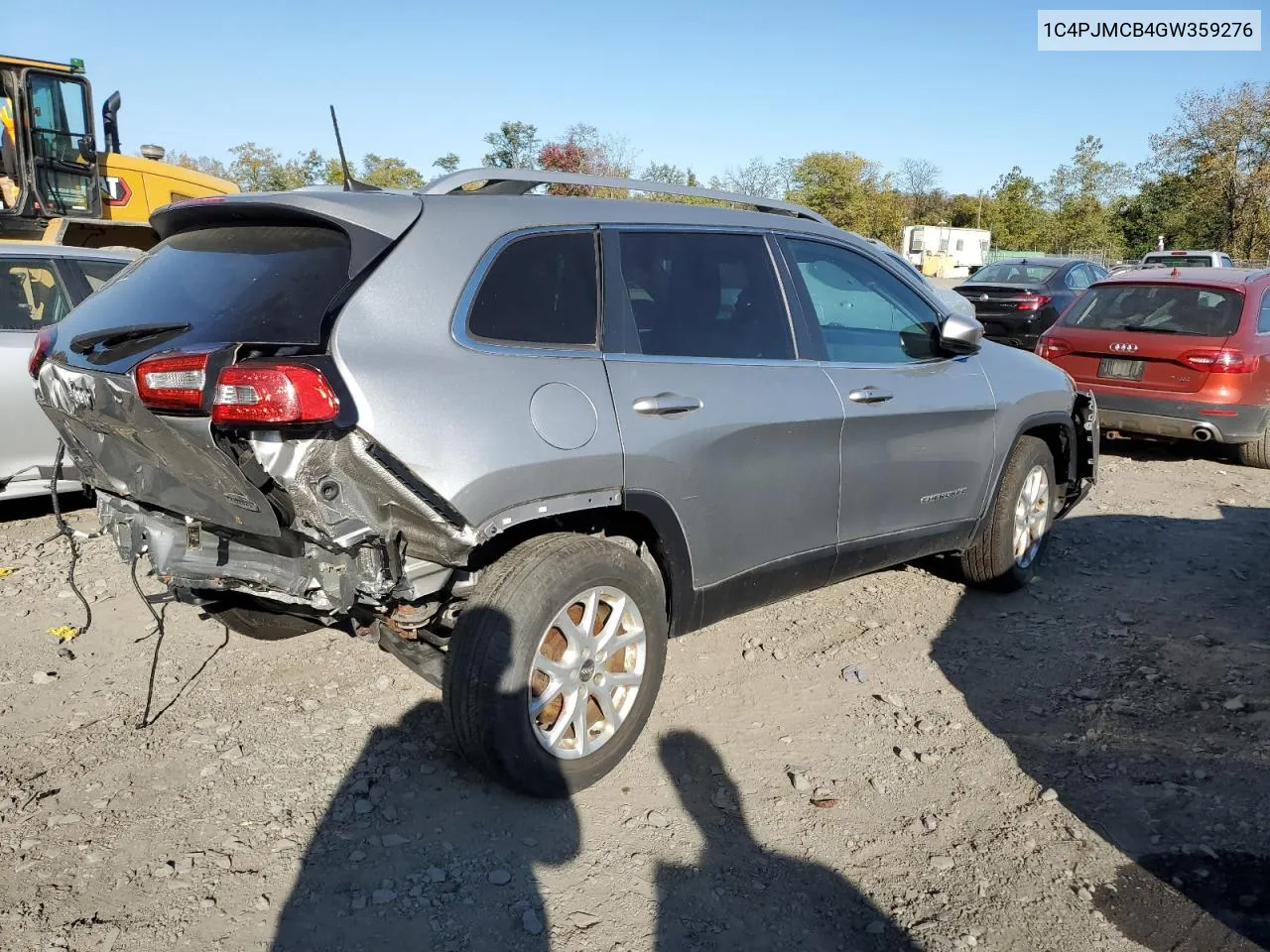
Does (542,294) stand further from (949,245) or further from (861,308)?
(949,245)

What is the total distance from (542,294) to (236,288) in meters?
0.94

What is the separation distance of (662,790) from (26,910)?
189 cm

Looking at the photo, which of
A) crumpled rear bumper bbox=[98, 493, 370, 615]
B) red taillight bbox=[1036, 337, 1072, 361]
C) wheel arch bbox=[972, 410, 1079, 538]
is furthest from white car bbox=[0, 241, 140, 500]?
red taillight bbox=[1036, 337, 1072, 361]

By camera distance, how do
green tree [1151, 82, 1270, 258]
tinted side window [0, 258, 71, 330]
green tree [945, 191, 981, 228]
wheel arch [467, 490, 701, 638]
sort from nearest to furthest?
1. wheel arch [467, 490, 701, 638]
2. tinted side window [0, 258, 71, 330]
3. green tree [1151, 82, 1270, 258]
4. green tree [945, 191, 981, 228]

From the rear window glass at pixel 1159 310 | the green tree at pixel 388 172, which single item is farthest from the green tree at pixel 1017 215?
the rear window glass at pixel 1159 310

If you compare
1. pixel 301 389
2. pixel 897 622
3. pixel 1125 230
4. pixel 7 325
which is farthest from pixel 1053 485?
pixel 1125 230

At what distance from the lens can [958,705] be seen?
4.05 m

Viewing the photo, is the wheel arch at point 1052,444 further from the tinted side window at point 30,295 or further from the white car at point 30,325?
the tinted side window at point 30,295

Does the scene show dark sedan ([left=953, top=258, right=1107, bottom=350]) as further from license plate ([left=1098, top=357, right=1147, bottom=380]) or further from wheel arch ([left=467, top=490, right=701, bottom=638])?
wheel arch ([left=467, top=490, right=701, bottom=638])

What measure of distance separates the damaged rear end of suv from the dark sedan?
12928 millimetres

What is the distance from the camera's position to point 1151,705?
4.02 metres

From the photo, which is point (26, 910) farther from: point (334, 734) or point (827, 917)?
point (827, 917)

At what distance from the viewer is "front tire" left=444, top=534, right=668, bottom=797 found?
118 inches

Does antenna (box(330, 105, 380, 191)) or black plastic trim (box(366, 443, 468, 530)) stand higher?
antenna (box(330, 105, 380, 191))
